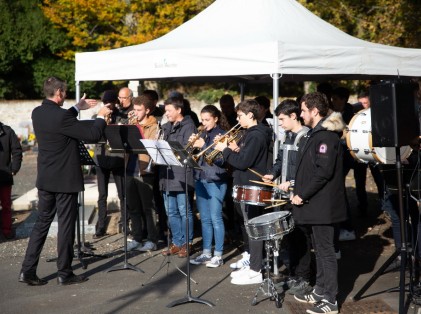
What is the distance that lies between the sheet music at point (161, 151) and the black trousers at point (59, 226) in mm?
951

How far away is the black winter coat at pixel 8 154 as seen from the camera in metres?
10.1

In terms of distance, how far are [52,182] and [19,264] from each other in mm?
1761

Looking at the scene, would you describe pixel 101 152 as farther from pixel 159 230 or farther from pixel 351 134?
pixel 351 134

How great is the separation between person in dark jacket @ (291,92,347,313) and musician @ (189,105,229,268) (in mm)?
1729

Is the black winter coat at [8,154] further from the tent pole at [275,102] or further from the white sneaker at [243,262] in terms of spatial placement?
the tent pole at [275,102]

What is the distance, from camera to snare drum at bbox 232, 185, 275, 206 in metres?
6.89

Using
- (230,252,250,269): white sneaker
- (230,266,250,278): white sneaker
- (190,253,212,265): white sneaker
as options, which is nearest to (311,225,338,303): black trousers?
(230,266,250,278): white sneaker

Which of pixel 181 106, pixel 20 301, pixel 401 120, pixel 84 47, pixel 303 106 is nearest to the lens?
pixel 401 120

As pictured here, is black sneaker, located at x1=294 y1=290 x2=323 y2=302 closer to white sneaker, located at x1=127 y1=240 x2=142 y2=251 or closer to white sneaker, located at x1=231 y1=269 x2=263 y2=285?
white sneaker, located at x1=231 y1=269 x2=263 y2=285

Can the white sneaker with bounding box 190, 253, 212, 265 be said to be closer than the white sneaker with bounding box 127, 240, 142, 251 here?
Yes

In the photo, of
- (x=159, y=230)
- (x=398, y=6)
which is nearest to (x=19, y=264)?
(x=159, y=230)

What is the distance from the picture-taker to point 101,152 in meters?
9.69

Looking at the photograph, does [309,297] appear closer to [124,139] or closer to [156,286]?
[156,286]

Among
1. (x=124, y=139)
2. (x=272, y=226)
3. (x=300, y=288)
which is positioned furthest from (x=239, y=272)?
(x=124, y=139)
